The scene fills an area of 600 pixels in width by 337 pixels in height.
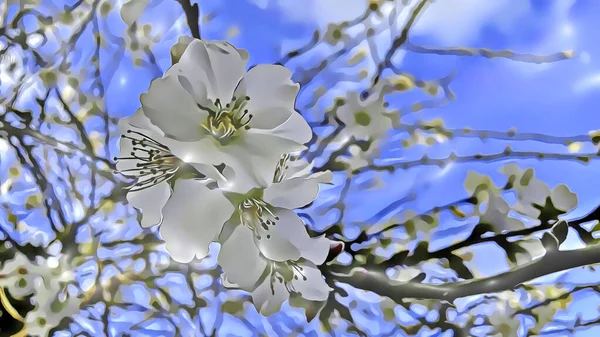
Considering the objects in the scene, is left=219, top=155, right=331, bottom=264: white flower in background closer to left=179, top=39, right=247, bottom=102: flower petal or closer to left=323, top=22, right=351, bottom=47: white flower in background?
left=179, top=39, right=247, bottom=102: flower petal

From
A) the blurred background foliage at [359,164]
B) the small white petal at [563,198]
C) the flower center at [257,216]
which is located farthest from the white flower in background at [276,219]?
the small white petal at [563,198]

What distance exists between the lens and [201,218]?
8.8 inches

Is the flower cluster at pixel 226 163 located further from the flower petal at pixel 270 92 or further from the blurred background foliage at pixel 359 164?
the blurred background foliage at pixel 359 164

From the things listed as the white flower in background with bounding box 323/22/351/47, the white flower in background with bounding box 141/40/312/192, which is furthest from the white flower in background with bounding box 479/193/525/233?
the white flower in background with bounding box 141/40/312/192

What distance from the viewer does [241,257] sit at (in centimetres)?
25

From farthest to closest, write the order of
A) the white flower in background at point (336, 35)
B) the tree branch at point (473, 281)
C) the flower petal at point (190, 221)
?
the white flower in background at point (336, 35), the tree branch at point (473, 281), the flower petal at point (190, 221)

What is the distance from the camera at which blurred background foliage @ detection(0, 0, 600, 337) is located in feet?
Answer: 1.75

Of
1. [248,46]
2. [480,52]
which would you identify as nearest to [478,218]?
→ [480,52]

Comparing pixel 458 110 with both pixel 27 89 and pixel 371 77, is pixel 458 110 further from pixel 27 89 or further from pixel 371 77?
pixel 27 89

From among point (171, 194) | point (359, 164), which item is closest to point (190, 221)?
point (171, 194)

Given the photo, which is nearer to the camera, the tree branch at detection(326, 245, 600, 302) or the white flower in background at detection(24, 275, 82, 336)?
the tree branch at detection(326, 245, 600, 302)

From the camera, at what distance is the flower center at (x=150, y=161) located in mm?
264

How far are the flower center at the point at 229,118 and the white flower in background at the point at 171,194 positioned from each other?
3cm

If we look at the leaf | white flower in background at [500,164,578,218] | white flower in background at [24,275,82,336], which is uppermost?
white flower in background at [500,164,578,218]
